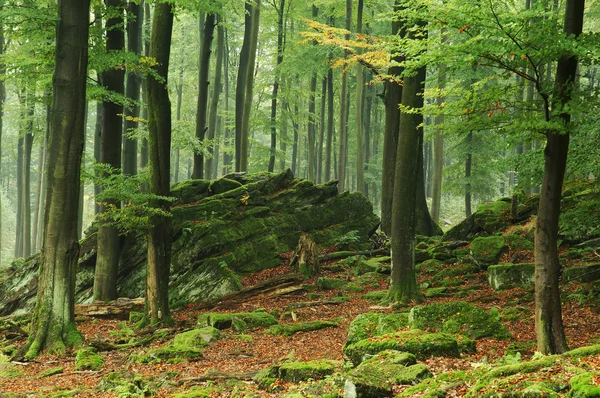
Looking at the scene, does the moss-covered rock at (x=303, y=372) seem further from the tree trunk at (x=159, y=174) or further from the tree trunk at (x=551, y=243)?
the tree trunk at (x=159, y=174)

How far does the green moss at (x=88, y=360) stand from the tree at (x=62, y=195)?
0.65 m

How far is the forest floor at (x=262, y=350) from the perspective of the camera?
22.1 ft

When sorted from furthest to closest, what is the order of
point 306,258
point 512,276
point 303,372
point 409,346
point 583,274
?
point 306,258 → point 512,276 → point 583,274 → point 409,346 → point 303,372

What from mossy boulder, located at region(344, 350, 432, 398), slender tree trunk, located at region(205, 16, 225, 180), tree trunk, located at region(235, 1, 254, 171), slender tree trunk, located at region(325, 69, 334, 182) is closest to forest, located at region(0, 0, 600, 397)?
mossy boulder, located at region(344, 350, 432, 398)

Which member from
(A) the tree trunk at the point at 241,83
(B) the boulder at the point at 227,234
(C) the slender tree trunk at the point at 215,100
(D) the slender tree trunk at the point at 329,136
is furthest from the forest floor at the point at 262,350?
(D) the slender tree trunk at the point at 329,136

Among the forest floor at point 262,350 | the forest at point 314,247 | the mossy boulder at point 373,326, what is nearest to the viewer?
the forest at point 314,247

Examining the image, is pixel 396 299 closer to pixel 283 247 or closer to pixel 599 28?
pixel 283 247

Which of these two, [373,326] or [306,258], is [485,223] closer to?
[306,258]

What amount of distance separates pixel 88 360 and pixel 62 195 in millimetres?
3002

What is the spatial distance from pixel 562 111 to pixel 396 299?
5.91 m

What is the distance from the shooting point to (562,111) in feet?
20.1

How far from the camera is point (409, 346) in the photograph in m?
6.62

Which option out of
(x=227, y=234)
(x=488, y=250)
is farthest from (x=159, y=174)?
(x=488, y=250)

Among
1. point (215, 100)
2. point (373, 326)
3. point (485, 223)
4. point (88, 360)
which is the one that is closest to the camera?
point (373, 326)
